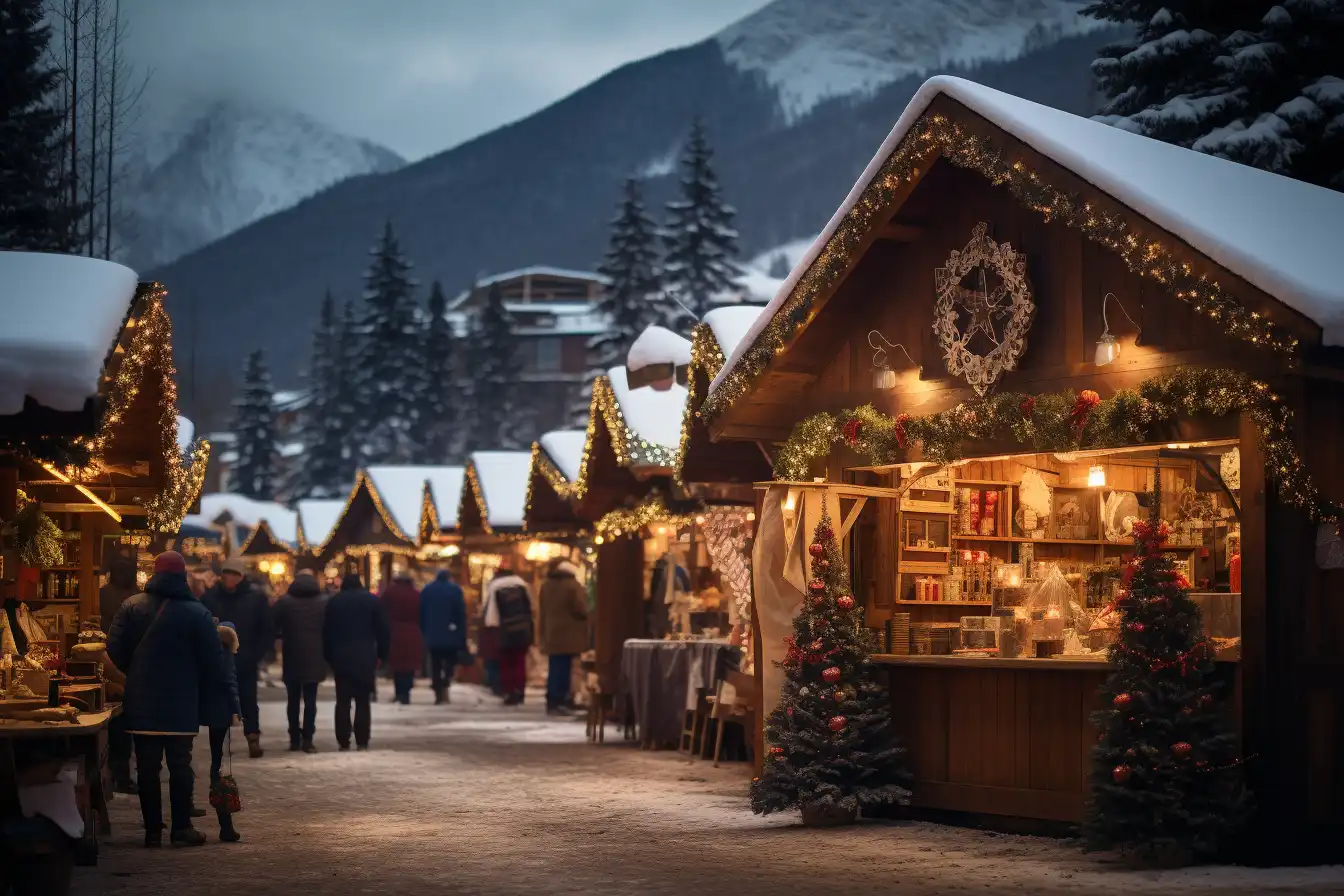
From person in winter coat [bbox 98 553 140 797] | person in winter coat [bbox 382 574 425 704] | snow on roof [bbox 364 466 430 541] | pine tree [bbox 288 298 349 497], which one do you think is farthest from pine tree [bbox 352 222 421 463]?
person in winter coat [bbox 98 553 140 797]

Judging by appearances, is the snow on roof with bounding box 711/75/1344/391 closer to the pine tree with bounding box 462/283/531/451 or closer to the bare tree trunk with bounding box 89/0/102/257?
the bare tree trunk with bounding box 89/0/102/257

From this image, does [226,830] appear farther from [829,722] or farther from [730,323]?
[730,323]

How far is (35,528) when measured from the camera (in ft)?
40.6

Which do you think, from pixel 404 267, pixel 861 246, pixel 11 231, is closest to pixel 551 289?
pixel 404 267

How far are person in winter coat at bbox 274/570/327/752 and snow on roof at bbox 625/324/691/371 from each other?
192 inches

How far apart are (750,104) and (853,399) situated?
182 meters

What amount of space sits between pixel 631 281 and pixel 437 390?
80.9 ft

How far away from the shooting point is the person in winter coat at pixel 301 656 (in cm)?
2033

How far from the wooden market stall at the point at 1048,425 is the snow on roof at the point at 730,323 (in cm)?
168

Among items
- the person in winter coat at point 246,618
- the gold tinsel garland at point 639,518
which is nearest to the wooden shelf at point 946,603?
the gold tinsel garland at point 639,518

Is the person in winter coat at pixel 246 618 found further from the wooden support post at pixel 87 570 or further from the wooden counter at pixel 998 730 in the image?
the wooden counter at pixel 998 730

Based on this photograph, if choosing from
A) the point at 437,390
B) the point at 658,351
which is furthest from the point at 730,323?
the point at 437,390

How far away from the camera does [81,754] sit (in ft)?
35.9

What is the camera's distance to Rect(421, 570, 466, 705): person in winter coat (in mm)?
29875
